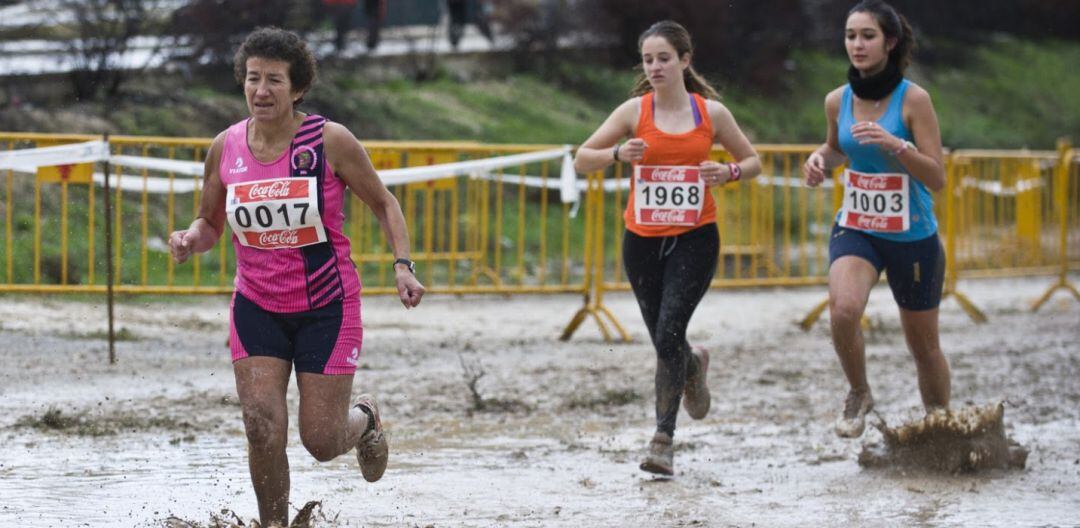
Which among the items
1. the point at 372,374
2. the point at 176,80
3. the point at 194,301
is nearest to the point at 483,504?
the point at 372,374

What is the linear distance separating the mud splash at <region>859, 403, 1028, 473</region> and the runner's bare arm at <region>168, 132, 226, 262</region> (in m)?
3.27

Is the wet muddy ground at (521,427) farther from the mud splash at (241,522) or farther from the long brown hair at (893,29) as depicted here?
the long brown hair at (893,29)

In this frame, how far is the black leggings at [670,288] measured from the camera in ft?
21.5

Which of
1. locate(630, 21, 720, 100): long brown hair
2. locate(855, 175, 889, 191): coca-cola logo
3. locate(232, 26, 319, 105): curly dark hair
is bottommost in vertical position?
locate(855, 175, 889, 191): coca-cola logo

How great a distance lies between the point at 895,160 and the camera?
6500 mm

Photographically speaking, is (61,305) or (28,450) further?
(61,305)

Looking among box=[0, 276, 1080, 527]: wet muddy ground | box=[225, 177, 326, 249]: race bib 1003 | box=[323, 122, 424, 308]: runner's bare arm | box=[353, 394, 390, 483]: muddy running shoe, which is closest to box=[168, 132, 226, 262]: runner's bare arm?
box=[225, 177, 326, 249]: race bib 1003

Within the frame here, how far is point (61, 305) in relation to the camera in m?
11.7

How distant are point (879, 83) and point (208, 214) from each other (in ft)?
9.83

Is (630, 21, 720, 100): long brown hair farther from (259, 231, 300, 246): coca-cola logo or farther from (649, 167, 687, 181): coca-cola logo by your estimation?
(259, 231, 300, 246): coca-cola logo

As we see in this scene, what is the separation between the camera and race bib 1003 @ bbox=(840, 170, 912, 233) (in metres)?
6.46

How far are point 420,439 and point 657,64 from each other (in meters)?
2.22

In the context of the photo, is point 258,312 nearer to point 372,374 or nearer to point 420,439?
point 420,439

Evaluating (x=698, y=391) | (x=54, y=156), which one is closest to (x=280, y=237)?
(x=698, y=391)
